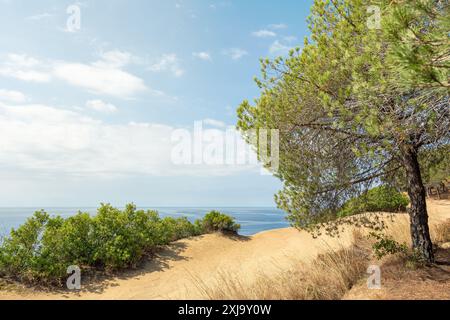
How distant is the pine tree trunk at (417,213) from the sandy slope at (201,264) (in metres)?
1.89

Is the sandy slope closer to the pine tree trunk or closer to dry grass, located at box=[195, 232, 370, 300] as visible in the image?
dry grass, located at box=[195, 232, 370, 300]

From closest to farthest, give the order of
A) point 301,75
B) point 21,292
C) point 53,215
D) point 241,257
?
point 301,75 → point 21,292 → point 53,215 → point 241,257

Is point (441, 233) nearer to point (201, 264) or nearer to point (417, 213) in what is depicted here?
point (417, 213)

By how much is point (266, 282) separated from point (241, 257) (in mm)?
7126

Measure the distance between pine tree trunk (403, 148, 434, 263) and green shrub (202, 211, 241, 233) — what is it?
10.4 meters

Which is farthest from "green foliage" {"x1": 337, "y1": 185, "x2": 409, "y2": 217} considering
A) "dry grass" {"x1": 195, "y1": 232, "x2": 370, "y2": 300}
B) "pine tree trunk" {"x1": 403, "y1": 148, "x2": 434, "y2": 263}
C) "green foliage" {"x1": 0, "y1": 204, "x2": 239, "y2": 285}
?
"green foliage" {"x1": 0, "y1": 204, "x2": 239, "y2": 285}

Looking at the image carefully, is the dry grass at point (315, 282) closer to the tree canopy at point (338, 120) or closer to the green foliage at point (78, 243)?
the tree canopy at point (338, 120)

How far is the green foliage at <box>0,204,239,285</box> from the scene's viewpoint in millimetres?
9781

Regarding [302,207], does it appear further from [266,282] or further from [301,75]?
[301,75]

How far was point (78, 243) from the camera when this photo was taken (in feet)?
36.6

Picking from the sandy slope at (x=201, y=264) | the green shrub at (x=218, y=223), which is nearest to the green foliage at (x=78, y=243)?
the sandy slope at (x=201, y=264)

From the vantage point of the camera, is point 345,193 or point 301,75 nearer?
point 301,75

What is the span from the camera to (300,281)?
6777 millimetres
